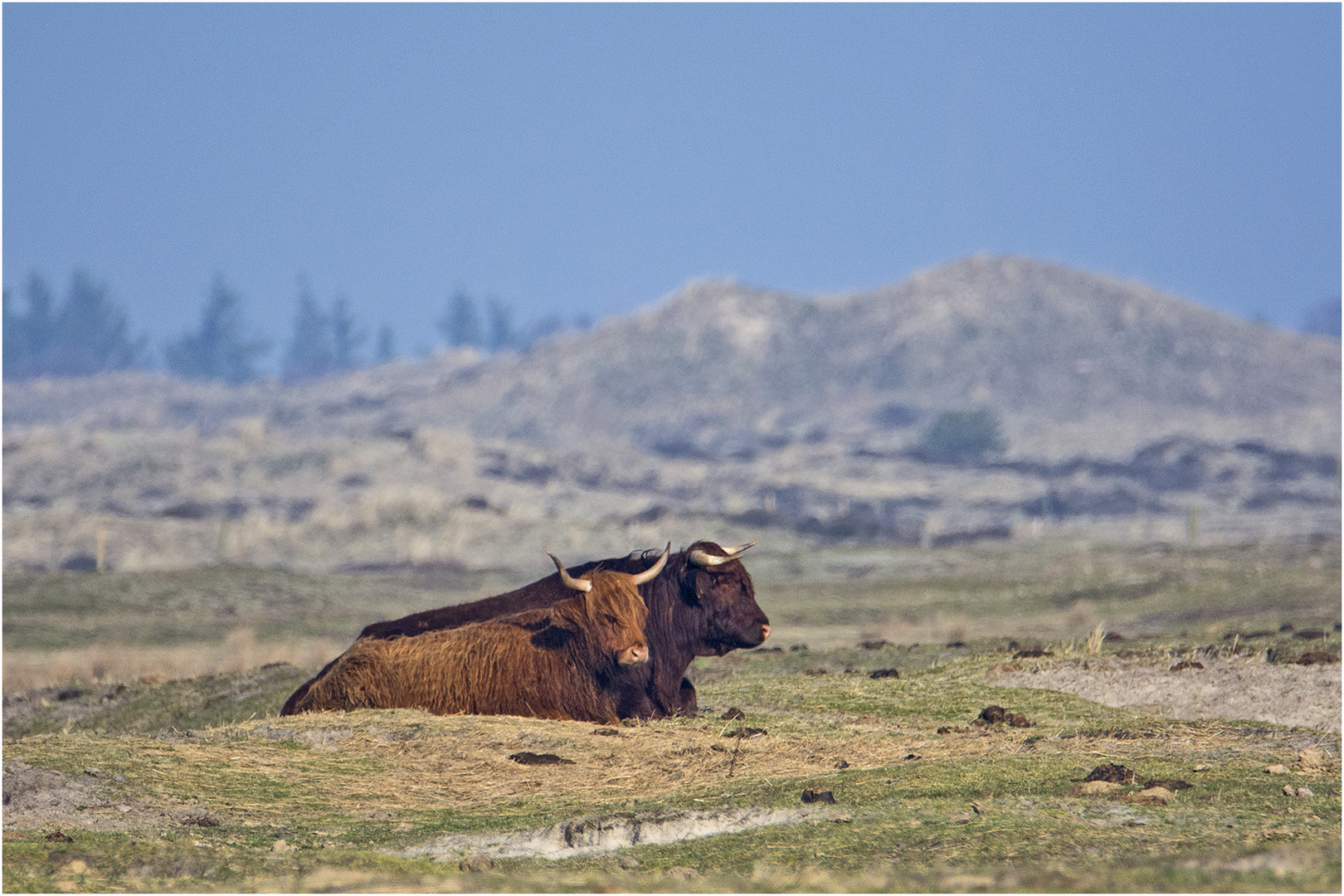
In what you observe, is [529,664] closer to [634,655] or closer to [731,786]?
[634,655]

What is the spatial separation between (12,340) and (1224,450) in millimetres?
132271

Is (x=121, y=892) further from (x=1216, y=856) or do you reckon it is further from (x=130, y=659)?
(x=130, y=659)

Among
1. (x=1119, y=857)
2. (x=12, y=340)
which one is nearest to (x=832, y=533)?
(x=1119, y=857)

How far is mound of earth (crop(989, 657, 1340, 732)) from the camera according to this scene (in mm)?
15523

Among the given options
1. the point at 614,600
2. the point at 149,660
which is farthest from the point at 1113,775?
the point at 149,660

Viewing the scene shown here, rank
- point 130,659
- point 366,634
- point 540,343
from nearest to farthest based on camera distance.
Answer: point 366,634 < point 130,659 < point 540,343

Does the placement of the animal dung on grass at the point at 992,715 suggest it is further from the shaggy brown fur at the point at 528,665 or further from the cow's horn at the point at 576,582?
the cow's horn at the point at 576,582

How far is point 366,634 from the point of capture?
55.5 ft

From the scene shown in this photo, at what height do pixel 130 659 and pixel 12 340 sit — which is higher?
pixel 12 340

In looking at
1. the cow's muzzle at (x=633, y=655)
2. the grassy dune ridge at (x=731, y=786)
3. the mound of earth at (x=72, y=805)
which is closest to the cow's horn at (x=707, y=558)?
the grassy dune ridge at (x=731, y=786)

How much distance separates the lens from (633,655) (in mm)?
14984

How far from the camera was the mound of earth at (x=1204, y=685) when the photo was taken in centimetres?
1552

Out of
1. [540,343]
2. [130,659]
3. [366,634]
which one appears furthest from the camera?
[540,343]

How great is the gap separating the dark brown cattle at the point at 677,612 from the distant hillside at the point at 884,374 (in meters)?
74.7
